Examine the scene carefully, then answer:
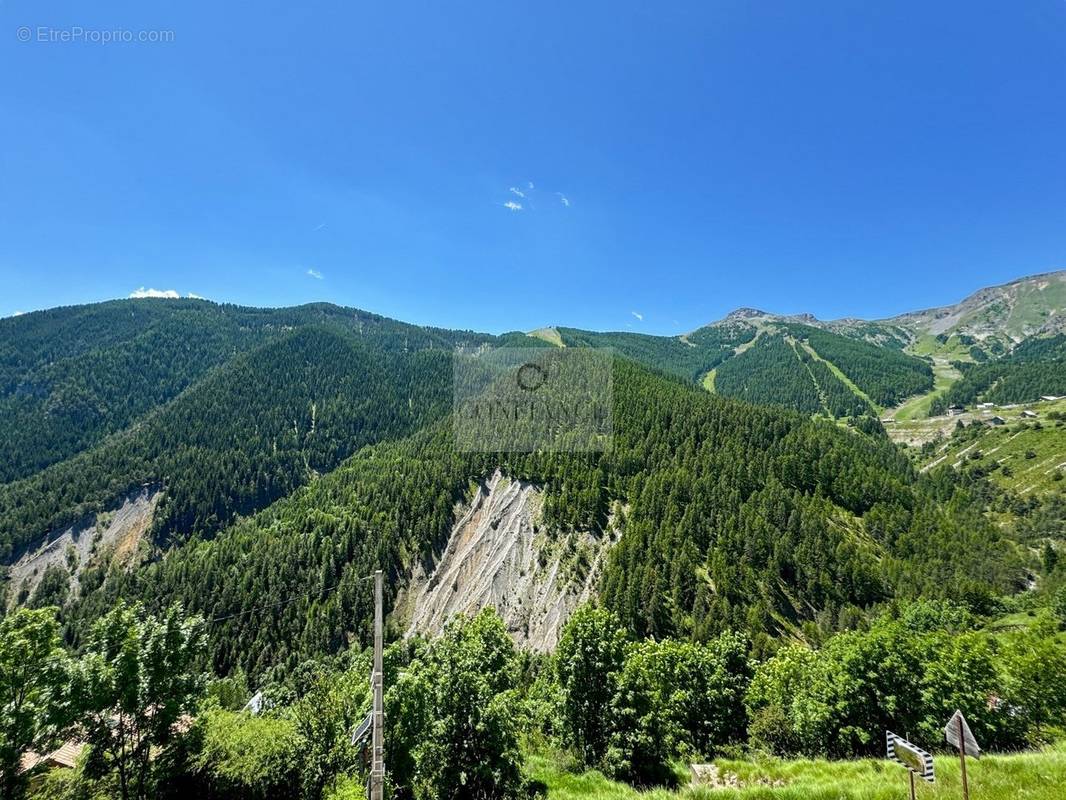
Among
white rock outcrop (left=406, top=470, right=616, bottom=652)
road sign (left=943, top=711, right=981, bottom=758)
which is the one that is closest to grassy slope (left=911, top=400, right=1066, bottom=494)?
white rock outcrop (left=406, top=470, right=616, bottom=652)

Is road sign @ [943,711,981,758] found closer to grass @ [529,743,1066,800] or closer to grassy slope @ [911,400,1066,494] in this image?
grass @ [529,743,1066,800]

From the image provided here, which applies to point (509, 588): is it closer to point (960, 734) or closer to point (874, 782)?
point (874, 782)

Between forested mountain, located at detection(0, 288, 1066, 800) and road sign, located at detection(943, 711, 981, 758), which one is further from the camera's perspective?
forested mountain, located at detection(0, 288, 1066, 800)

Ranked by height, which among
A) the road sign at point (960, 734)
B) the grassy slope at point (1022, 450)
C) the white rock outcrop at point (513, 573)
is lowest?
the white rock outcrop at point (513, 573)

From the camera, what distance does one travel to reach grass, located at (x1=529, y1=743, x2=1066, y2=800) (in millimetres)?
10211

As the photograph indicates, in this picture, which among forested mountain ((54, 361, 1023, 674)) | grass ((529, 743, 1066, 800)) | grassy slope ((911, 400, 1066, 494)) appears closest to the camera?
grass ((529, 743, 1066, 800))

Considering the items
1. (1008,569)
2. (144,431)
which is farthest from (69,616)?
(1008,569)

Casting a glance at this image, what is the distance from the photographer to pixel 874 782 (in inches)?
490

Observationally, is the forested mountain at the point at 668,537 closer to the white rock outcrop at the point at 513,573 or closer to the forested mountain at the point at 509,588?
the forested mountain at the point at 509,588

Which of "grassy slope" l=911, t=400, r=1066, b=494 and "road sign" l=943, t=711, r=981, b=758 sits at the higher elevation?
"grassy slope" l=911, t=400, r=1066, b=494

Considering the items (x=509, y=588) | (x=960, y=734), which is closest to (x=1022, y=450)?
(x=509, y=588)

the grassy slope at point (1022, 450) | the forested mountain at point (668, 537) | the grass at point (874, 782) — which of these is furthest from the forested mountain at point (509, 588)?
the grass at point (874, 782)

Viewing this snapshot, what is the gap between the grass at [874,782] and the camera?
10211 millimetres

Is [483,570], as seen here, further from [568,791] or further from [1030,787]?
[1030,787]
